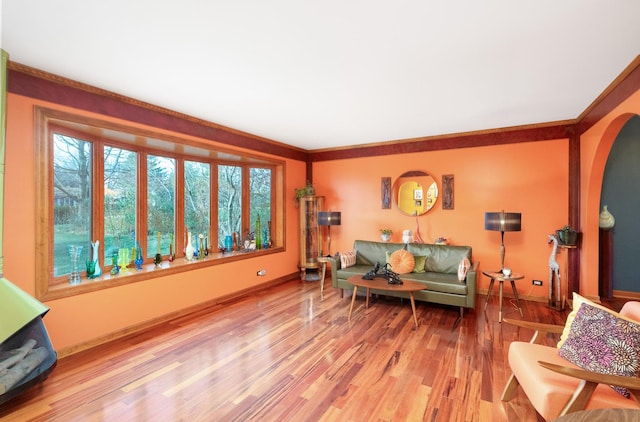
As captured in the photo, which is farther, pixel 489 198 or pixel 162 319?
pixel 489 198

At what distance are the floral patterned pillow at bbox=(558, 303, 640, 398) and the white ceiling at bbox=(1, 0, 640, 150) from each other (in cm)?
182

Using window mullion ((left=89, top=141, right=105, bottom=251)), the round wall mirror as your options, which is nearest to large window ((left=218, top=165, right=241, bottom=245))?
window mullion ((left=89, top=141, right=105, bottom=251))

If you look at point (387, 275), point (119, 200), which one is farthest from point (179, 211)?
point (387, 275)

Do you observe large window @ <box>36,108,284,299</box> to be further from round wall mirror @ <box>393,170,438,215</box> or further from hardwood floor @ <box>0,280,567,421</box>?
round wall mirror @ <box>393,170,438,215</box>

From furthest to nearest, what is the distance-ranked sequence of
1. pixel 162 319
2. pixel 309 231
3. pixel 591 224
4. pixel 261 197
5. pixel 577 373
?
pixel 309 231
pixel 261 197
pixel 591 224
pixel 162 319
pixel 577 373

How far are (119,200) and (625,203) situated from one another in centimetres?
689

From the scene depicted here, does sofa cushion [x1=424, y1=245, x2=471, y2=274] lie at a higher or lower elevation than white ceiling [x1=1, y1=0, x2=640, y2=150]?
lower

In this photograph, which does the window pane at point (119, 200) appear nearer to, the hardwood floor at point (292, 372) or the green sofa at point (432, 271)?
the hardwood floor at point (292, 372)

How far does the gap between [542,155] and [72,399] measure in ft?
18.8

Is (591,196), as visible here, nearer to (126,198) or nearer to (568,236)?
(568,236)

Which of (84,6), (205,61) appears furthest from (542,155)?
(84,6)

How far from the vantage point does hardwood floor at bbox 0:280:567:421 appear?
1.92 m

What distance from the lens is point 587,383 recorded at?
1.45 metres

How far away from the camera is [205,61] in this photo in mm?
2293
